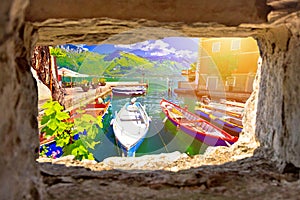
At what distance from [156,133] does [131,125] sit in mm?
283

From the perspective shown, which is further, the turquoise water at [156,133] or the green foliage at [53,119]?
the turquoise water at [156,133]

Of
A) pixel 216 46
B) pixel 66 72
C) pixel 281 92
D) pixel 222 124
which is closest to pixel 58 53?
pixel 66 72

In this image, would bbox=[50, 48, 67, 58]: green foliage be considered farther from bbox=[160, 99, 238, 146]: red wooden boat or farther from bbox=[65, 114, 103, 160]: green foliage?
bbox=[160, 99, 238, 146]: red wooden boat

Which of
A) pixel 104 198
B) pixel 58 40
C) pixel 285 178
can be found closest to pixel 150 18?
pixel 58 40

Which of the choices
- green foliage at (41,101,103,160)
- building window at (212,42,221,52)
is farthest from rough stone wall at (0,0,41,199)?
building window at (212,42,221,52)

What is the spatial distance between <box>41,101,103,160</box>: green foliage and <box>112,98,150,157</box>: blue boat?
33 cm

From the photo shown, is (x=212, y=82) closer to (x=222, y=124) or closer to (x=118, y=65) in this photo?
(x=222, y=124)

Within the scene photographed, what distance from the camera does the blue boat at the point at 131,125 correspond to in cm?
278

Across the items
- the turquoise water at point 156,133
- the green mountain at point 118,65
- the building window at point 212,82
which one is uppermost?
the green mountain at point 118,65

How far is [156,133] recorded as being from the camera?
2.86m

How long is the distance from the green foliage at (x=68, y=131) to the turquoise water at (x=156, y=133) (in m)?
0.17

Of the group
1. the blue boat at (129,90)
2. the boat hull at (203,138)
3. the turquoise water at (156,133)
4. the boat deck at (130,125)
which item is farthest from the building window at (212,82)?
the boat deck at (130,125)

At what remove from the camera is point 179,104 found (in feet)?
9.14

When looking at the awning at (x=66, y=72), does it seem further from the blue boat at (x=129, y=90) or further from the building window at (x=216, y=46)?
the building window at (x=216, y=46)
